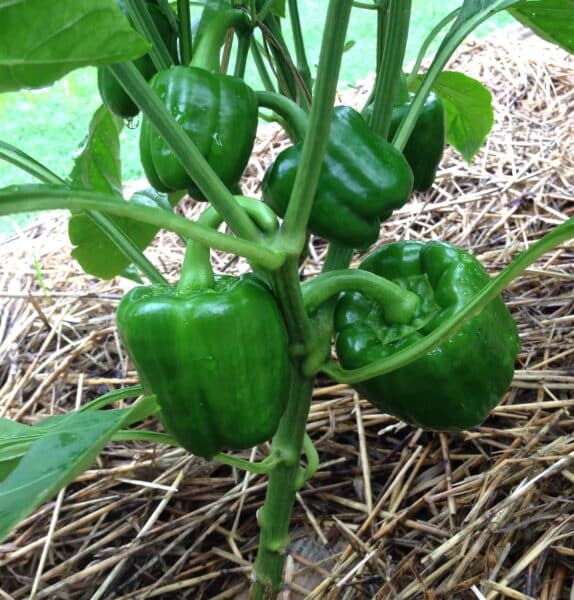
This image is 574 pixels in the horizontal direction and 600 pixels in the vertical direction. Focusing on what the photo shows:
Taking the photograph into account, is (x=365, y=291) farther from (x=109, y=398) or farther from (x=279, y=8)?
(x=279, y=8)

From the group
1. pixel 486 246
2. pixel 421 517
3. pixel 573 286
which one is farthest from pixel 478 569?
pixel 486 246

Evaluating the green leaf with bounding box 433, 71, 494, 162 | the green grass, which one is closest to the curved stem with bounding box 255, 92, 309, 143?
the green leaf with bounding box 433, 71, 494, 162

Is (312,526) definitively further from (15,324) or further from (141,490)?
(15,324)

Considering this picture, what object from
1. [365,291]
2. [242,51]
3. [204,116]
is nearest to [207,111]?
[204,116]

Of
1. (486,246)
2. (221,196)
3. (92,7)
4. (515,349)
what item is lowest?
(486,246)

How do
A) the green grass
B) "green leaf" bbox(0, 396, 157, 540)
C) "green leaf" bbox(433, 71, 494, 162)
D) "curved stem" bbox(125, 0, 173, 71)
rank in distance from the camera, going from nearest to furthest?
1. "green leaf" bbox(0, 396, 157, 540)
2. "curved stem" bbox(125, 0, 173, 71)
3. "green leaf" bbox(433, 71, 494, 162)
4. the green grass

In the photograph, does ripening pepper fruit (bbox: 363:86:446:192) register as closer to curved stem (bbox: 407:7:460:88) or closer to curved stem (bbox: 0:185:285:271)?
curved stem (bbox: 407:7:460:88)
